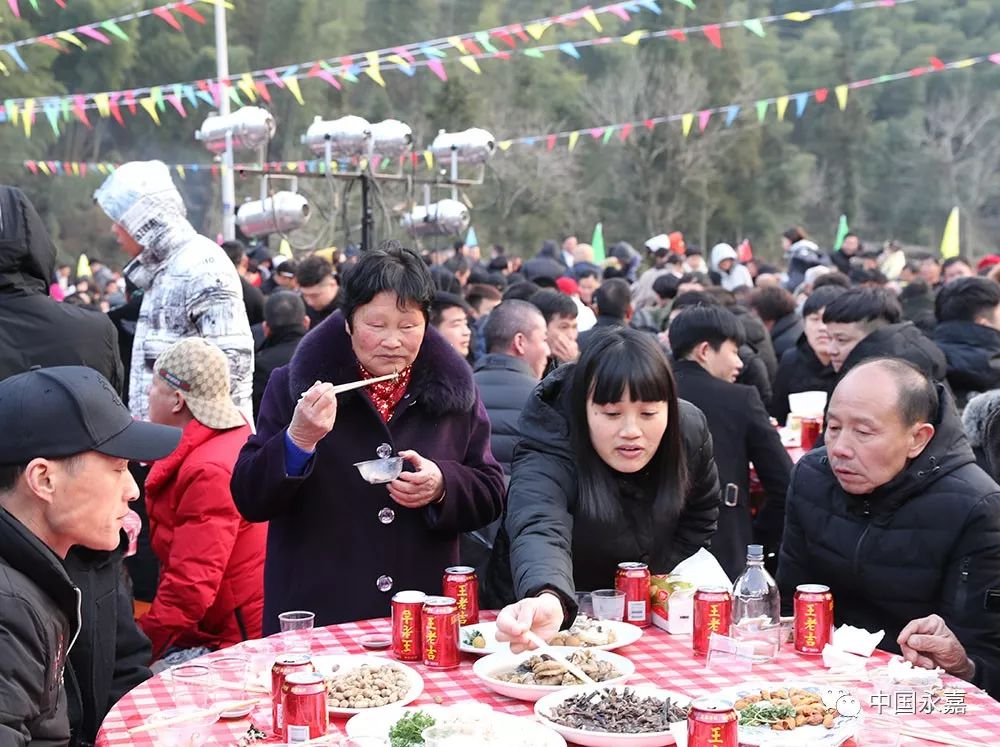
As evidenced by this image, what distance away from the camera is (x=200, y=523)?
12.4 ft

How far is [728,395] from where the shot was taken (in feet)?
16.7

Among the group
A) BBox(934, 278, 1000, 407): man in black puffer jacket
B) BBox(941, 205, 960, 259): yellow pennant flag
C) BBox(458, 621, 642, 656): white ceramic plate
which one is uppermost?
BBox(941, 205, 960, 259): yellow pennant flag

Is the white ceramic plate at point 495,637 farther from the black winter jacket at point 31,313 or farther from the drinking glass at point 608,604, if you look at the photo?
the black winter jacket at point 31,313

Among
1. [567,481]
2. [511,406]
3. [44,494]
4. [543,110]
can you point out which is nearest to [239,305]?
[511,406]

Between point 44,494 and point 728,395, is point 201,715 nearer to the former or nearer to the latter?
point 44,494

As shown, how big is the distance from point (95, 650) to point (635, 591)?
1.39 m

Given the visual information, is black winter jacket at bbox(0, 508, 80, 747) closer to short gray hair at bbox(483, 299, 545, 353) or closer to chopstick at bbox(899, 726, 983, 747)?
chopstick at bbox(899, 726, 983, 747)

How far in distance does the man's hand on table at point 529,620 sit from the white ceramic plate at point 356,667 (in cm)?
22

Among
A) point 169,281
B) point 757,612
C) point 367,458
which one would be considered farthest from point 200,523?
point 757,612

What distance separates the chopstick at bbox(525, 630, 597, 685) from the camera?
8.51 feet

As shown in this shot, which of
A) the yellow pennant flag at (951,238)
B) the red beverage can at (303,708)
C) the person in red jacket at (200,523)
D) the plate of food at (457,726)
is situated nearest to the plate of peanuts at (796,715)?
the plate of food at (457,726)

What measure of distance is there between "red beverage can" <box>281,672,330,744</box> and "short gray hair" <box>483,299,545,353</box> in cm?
316

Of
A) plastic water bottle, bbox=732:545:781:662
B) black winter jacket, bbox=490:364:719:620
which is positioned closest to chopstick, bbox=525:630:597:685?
black winter jacket, bbox=490:364:719:620

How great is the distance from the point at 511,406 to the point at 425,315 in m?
1.62
